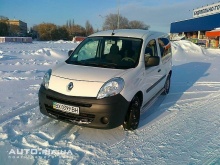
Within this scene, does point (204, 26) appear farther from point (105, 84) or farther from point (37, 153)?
point (37, 153)

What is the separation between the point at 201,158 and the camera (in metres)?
3.28

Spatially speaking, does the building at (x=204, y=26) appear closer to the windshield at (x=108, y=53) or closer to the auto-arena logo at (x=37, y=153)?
the windshield at (x=108, y=53)

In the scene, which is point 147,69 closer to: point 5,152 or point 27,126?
point 27,126

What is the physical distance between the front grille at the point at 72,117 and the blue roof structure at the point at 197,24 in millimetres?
51057

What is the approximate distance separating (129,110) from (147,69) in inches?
39.7

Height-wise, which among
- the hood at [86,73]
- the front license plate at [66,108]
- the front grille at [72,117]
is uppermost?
the hood at [86,73]

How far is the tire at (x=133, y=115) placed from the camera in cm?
397

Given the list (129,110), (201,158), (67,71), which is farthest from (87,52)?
(201,158)

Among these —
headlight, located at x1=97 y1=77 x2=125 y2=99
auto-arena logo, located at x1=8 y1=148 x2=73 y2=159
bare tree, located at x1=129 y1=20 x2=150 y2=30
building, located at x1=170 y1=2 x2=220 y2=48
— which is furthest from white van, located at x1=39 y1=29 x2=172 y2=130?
bare tree, located at x1=129 y1=20 x2=150 y2=30

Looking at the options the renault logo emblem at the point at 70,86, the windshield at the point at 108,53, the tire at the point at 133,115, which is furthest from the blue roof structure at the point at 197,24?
the renault logo emblem at the point at 70,86

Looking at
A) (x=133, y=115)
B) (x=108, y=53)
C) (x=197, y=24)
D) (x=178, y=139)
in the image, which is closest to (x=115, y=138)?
(x=133, y=115)

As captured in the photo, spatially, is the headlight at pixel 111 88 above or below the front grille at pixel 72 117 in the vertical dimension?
above

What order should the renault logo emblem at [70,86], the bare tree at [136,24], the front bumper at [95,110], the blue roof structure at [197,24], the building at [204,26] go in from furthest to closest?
the bare tree at [136,24] < the blue roof structure at [197,24] < the building at [204,26] < the renault logo emblem at [70,86] < the front bumper at [95,110]

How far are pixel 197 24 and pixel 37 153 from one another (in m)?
61.7
